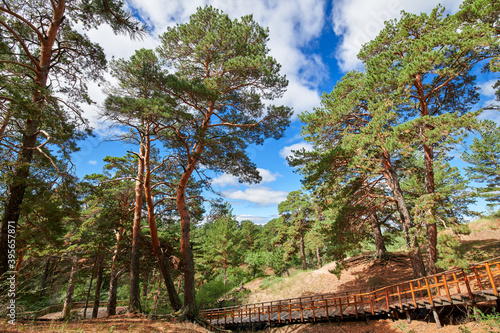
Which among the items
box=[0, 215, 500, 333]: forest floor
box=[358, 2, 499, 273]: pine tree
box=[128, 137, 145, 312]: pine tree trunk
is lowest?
box=[0, 215, 500, 333]: forest floor

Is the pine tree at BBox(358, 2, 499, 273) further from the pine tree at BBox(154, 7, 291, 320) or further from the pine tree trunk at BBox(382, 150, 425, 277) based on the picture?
the pine tree at BBox(154, 7, 291, 320)

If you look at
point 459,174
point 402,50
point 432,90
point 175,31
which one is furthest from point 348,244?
point 459,174

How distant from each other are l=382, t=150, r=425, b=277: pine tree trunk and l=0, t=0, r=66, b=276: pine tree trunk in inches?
541

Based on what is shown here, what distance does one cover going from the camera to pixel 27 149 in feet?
22.5

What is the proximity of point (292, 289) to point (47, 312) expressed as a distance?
919 inches

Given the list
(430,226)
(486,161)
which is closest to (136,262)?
(430,226)

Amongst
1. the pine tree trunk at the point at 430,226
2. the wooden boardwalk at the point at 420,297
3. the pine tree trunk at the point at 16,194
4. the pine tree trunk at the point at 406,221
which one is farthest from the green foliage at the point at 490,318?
the pine tree trunk at the point at 16,194

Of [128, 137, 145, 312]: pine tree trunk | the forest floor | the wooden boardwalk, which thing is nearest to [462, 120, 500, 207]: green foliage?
the forest floor

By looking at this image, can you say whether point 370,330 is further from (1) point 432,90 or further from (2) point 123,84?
(2) point 123,84

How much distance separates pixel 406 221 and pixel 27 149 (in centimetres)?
1498

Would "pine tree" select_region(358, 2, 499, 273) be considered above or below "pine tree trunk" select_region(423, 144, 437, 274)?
above

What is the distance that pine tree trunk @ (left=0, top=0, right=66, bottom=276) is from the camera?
6078 mm

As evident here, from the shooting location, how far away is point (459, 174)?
23422 mm

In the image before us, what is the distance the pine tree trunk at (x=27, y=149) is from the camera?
6078 mm
